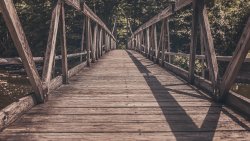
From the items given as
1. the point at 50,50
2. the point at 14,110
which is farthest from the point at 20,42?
the point at 50,50

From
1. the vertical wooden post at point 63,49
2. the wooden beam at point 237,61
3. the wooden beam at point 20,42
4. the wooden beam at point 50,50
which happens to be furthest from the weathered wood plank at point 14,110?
the wooden beam at point 237,61

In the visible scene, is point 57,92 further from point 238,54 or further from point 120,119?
point 238,54

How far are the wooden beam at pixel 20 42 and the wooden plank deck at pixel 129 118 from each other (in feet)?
0.70

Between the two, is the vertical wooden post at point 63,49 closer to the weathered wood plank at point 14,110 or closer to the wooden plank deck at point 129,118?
the wooden plank deck at point 129,118

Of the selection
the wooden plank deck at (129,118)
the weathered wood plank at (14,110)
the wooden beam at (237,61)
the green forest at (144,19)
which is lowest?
the wooden plank deck at (129,118)

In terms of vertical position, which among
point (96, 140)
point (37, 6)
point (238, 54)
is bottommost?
point (96, 140)

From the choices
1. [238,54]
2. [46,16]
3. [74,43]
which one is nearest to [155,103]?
[238,54]

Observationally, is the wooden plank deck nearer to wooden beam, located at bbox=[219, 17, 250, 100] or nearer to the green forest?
wooden beam, located at bbox=[219, 17, 250, 100]

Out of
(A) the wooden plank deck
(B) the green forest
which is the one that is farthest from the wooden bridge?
(B) the green forest

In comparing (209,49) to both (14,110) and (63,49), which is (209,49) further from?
(14,110)

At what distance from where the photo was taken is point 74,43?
37.4 meters

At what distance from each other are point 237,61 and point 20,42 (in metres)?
2.46

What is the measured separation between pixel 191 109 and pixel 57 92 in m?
2.25

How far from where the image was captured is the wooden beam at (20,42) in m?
3.37
